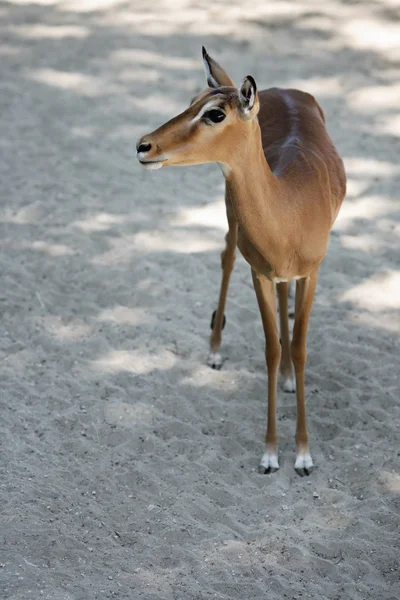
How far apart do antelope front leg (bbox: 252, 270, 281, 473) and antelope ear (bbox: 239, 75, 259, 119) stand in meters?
1.01

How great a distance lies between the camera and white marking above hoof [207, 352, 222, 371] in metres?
5.10

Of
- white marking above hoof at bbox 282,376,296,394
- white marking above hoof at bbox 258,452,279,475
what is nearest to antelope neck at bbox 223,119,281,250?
white marking above hoof at bbox 258,452,279,475

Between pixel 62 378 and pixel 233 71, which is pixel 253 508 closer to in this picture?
pixel 62 378

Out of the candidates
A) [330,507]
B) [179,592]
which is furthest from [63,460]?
[330,507]

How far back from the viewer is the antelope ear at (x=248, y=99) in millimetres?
3285

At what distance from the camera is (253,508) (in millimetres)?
4113

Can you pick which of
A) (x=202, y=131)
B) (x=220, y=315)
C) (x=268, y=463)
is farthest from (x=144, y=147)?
(x=220, y=315)

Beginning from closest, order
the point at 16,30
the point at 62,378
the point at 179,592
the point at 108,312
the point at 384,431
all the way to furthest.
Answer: the point at 179,592 < the point at 384,431 < the point at 62,378 < the point at 108,312 < the point at 16,30

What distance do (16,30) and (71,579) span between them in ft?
21.2

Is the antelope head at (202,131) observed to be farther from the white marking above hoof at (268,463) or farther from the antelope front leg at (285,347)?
the white marking above hoof at (268,463)

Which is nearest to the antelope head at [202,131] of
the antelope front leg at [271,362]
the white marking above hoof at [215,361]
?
the antelope front leg at [271,362]

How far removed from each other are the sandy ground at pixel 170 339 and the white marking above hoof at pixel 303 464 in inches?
1.7

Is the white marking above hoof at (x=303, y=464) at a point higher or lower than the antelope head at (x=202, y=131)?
lower

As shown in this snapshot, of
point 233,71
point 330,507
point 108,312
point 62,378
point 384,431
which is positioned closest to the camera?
point 330,507
